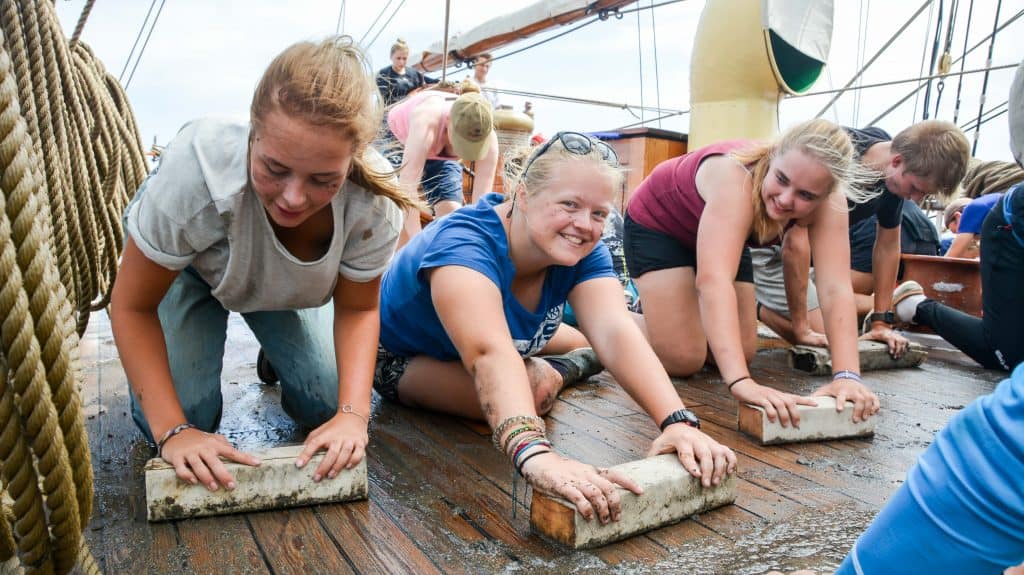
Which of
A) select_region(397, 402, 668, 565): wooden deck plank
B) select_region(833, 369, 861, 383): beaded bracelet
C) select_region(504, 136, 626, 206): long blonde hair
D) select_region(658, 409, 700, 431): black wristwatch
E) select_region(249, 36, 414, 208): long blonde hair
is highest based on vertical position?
select_region(249, 36, 414, 208): long blonde hair

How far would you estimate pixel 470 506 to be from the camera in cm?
160

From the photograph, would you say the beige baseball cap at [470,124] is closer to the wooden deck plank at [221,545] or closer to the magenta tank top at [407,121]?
the magenta tank top at [407,121]

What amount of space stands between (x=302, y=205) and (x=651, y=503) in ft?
3.00

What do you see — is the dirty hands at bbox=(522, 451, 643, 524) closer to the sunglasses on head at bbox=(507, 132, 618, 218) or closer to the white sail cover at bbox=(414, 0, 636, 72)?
the sunglasses on head at bbox=(507, 132, 618, 218)

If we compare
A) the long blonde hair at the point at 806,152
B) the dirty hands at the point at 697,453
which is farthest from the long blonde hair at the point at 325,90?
the long blonde hair at the point at 806,152

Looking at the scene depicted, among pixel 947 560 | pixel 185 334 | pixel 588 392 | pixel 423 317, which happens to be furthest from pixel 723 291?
pixel 947 560

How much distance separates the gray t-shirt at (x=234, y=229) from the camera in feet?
4.98

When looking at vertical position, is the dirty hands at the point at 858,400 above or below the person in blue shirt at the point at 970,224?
below

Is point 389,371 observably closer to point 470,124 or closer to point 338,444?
point 338,444

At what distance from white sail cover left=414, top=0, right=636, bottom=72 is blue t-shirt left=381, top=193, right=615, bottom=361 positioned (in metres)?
7.14

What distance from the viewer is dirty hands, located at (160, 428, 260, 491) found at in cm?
148

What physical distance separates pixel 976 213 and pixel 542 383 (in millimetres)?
3715

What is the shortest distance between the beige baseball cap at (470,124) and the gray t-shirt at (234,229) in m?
2.50

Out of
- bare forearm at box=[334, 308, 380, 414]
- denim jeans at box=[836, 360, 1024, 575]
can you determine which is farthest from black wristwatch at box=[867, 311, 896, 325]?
denim jeans at box=[836, 360, 1024, 575]
